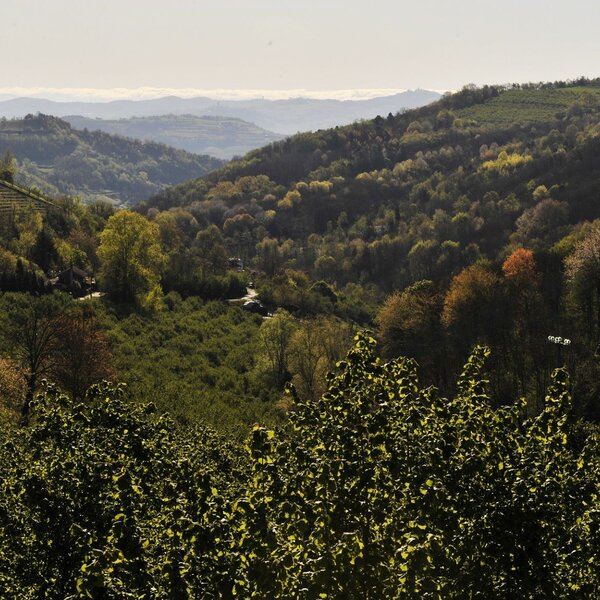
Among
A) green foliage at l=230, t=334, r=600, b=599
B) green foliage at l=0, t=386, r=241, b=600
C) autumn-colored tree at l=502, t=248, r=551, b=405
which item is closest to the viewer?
green foliage at l=230, t=334, r=600, b=599

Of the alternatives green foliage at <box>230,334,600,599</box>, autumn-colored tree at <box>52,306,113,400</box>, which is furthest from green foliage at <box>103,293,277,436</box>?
green foliage at <box>230,334,600,599</box>

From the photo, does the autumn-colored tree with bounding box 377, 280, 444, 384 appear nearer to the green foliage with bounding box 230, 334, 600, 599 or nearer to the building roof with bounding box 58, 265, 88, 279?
the building roof with bounding box 58, 265, 88, 279

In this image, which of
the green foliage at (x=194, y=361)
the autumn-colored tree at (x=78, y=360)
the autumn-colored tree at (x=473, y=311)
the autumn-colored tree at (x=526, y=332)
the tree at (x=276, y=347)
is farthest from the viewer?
the tree at (x=276, y=347)

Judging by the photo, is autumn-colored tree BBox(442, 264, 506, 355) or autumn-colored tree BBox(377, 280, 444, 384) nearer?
autumn-colored tree BBox(442, 264, 506, 355)

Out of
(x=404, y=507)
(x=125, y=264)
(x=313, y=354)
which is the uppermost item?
(x=404, y=507)

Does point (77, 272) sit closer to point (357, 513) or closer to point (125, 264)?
point (125, 264)

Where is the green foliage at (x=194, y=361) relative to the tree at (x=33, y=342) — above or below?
below

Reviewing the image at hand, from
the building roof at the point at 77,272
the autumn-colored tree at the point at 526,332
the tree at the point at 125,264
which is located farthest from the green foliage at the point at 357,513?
the building roof at the point at 77,272

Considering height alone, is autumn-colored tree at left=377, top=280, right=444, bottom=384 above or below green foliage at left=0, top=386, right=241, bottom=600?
below

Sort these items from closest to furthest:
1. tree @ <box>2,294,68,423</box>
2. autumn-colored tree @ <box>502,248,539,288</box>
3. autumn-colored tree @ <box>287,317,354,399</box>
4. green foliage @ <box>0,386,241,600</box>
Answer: green foliage @ <box>0,386,241,600</box>
tree @ <box>2,294,68,423</box>
autumn-colored tree @ <box>502,248,539,288</box>
autumn-colored tree @ <box>287,317,354,399</box>

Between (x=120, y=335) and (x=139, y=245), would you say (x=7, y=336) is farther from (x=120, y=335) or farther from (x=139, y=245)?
(x=139, y=245)

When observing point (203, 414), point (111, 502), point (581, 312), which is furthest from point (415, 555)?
point (581, 312)

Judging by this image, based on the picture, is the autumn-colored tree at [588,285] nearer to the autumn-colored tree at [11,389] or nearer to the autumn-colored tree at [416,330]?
the autumn-colored tree at [416,330]

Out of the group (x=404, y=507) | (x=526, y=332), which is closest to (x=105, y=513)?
(x=404, y=507)
